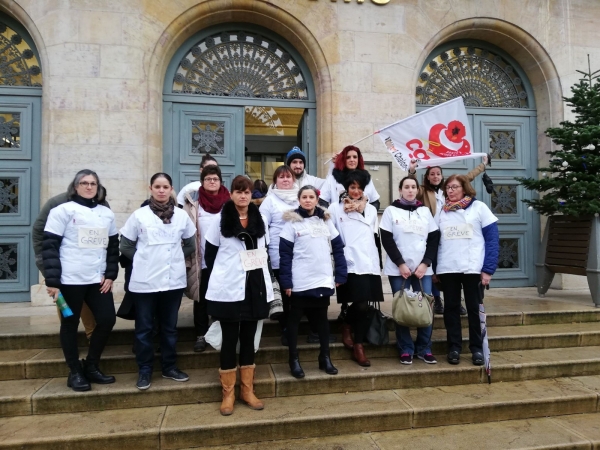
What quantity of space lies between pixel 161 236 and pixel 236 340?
1133mm

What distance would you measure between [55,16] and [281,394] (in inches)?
249

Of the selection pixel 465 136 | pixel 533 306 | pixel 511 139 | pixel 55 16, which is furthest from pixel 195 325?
pixel 511 139

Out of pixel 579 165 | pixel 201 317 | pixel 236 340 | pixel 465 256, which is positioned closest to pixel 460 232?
pixel 465 256

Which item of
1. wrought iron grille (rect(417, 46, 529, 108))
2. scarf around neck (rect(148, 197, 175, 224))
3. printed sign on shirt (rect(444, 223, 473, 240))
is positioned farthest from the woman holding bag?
wrought iron grille (rect(417, 46, 529, 108))

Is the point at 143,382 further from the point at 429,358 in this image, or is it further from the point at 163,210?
the point at 429,358

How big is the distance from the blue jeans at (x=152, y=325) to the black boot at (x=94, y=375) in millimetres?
328

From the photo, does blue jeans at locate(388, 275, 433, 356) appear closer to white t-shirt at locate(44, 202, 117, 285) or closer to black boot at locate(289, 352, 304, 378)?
black boot at locate(289, 352, 304, 378)

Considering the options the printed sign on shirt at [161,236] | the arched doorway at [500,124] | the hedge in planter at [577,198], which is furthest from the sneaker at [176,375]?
the arched doorway at [500,124]

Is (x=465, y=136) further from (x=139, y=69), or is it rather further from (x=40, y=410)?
(x=40, y=410)

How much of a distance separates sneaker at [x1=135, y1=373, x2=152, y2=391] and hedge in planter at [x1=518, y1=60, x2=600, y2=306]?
5.91 meters

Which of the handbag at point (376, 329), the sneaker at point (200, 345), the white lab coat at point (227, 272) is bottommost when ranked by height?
the sneaker at point (200, 345)

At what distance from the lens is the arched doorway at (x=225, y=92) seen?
703 cm

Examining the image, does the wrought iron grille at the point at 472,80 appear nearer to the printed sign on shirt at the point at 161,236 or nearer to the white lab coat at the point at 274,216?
the white lab coat at the point at 274,216

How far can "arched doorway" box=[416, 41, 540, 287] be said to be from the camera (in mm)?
7883
